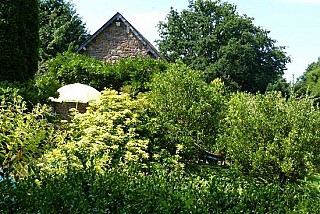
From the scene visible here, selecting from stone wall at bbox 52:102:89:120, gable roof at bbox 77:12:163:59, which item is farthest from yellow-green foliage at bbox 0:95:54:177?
gable roof at bbox 77:12:163:59

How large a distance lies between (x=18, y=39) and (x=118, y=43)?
34.4 feet

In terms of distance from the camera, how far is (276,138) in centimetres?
888

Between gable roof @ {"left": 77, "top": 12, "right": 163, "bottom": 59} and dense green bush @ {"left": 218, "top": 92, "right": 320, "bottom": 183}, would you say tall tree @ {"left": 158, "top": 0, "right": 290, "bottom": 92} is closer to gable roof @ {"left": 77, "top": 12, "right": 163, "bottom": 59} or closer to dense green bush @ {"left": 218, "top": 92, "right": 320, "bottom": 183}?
gable roof @ {"left": 77, "top": 12, "right": 163, "bottom": 59}

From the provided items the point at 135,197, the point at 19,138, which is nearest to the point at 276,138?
the point at 19,138

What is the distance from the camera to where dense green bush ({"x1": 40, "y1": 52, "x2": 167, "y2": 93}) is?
14844 millimetres

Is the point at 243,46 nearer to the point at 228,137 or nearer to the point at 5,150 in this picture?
the point at 228,137

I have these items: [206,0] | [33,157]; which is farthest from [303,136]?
[206,0]

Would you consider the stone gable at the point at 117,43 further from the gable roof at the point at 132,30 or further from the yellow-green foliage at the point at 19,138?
the yellow-green foliage at the point at 19,138

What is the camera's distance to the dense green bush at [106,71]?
1484 cm

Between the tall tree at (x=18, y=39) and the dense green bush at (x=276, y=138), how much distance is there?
5044mm

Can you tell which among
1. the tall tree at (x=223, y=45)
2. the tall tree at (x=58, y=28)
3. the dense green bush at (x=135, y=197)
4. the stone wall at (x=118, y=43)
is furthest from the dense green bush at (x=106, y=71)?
the tall tree at (x=223, y=45)

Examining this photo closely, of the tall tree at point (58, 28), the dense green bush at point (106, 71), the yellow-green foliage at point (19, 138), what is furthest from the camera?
the tall tree at point (58, 28)

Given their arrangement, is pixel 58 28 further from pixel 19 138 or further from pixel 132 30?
pixel 19 138

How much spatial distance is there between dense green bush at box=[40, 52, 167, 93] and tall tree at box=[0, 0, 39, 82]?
3.87 meters
